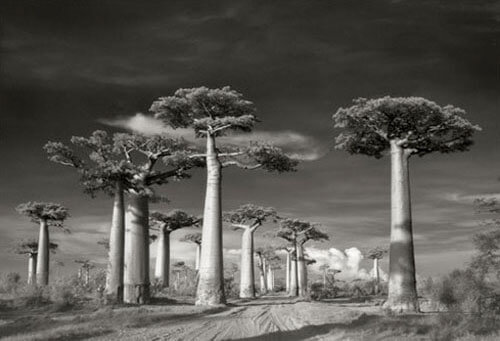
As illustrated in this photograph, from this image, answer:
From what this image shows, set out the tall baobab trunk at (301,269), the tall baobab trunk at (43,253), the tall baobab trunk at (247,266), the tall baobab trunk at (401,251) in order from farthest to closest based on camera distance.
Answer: the tall baobab trunk at (301,269) → the tall baobab trunk at (247,266) → the tall baobab trunk at (43,253) → the tall baobab trunk at (401,251)

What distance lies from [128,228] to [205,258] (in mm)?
3466

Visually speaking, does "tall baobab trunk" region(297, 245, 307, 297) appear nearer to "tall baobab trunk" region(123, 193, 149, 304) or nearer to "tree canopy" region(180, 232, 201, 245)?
"tree canopy" region(180, 232, 201, 245)

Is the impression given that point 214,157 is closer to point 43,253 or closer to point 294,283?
point 43,253

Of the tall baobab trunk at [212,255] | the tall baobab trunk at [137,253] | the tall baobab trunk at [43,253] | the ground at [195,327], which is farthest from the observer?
the tall baobab trunk at [43,253]

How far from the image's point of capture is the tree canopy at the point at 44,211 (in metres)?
34.2

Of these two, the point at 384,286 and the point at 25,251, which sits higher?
the point at 25,251

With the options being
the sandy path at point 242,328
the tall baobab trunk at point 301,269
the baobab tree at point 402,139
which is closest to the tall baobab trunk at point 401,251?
the baobab tree at point 402,139

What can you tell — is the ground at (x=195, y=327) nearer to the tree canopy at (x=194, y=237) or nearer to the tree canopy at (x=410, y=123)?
the tree canopy at (x=410, y=123)

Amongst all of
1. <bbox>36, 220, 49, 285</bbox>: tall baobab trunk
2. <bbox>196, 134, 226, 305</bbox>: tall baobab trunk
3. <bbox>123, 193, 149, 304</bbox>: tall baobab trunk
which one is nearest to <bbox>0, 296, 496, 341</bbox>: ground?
<bbox>196, 134, 226, 305</bbox>: tall baobab trunk

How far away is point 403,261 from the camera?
18.6m

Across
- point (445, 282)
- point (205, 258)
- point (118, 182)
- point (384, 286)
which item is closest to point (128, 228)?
point (118, 182)

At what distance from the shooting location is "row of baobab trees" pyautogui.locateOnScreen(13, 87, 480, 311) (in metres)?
19.5

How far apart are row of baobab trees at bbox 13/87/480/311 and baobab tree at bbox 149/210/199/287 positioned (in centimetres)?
1494

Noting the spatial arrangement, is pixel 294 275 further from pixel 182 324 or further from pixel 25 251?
pixel 182 324
